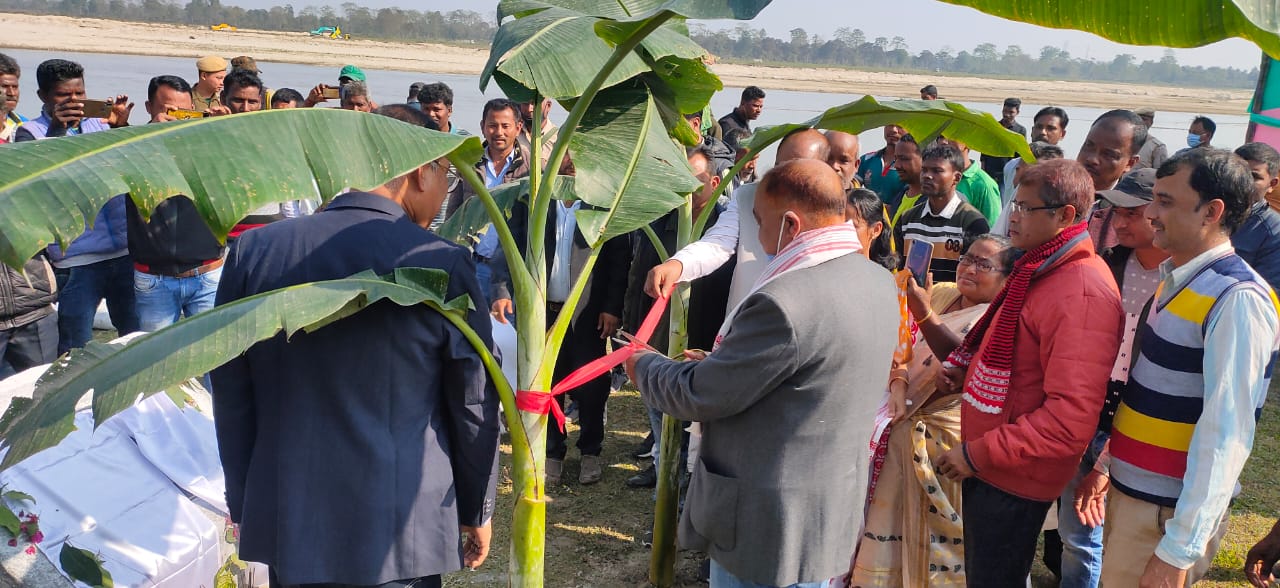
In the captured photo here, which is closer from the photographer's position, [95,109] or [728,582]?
[728,582]

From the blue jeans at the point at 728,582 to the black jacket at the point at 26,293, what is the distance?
3.60 meters

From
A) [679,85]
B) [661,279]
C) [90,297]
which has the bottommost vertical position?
[90,297]

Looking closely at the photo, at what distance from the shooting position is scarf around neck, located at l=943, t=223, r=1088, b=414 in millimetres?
2920

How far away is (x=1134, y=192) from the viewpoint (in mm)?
3586

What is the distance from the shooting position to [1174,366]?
274cm

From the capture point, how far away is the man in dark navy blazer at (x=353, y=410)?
240cm

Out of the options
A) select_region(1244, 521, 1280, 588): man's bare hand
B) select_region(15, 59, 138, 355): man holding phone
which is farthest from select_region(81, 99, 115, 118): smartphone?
select_region(1244, 521, 1280, 588): man's bare hand

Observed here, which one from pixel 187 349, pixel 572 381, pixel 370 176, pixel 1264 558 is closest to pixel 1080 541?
pixel 1264 558

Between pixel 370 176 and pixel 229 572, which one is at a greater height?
pixel 370 176

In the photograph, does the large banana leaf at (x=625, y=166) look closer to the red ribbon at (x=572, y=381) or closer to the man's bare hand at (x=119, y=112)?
the red ribbon at (x=572, y=381)

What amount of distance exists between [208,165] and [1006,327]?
2383 mm

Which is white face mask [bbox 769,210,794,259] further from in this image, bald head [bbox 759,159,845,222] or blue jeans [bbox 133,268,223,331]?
blue jeans [bbox 133,268,223,331]

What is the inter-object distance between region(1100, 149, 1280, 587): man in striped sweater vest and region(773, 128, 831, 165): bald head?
1.32m

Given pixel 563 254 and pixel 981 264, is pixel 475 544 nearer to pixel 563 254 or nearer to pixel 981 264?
pixel 981 264
